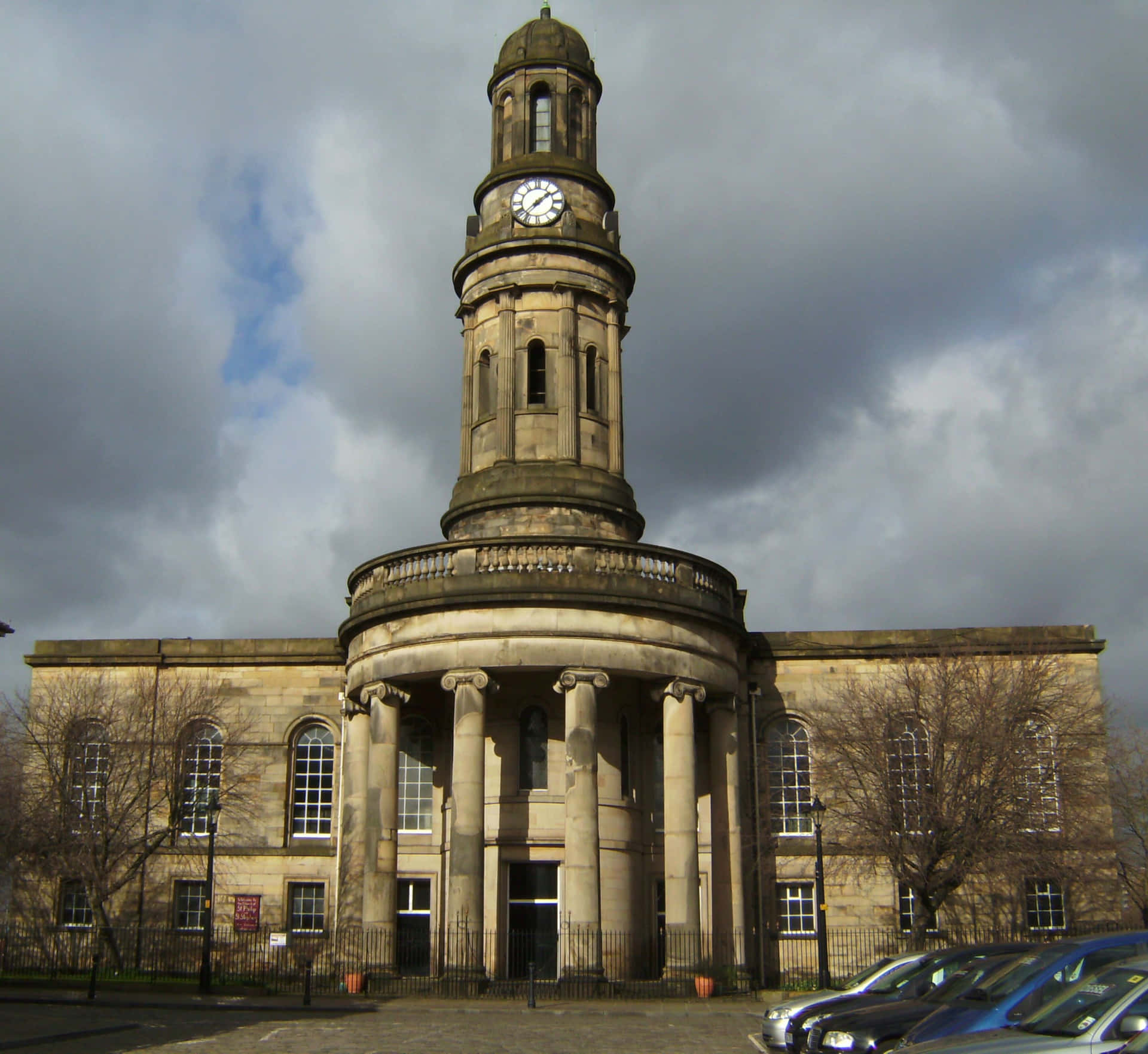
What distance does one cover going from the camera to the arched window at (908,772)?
31625 millimetres

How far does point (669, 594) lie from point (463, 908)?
27.5 ft

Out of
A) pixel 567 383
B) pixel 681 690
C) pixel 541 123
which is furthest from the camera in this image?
pixel 541 123

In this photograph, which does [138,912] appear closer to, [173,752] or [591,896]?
[173,752]

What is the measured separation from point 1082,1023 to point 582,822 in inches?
696

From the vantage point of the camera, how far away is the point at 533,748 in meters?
32.7

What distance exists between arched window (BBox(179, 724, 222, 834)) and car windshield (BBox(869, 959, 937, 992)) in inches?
886

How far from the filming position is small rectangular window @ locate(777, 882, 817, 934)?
117ft

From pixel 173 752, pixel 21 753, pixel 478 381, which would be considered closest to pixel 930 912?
pixel 478 381

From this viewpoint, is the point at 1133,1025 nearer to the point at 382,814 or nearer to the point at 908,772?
the point at 382,814

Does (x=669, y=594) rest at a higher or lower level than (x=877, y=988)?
higher

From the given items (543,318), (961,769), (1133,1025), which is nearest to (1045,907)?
(961,769)

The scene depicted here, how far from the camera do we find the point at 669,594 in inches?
1222

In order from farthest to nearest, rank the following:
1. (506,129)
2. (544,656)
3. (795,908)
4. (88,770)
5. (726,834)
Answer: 1. (506,129)
2. (88,770)
3. (795,908)
4. (726,834)
5. (544,656)

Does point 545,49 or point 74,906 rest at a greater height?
point 545,49
